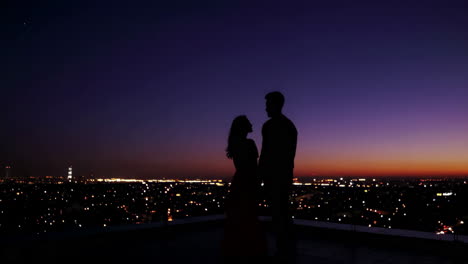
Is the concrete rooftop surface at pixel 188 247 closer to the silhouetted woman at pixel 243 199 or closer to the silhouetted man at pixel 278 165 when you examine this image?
the silhouetted woman at pixel 243 199

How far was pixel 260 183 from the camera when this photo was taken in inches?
119

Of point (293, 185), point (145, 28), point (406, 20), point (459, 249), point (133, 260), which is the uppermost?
point (406, 20)

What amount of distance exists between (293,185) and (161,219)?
3106mm

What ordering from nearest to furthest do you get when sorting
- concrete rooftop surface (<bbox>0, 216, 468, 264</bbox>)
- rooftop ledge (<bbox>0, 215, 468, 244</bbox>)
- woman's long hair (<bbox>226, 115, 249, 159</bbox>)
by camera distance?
woman's long hair (<bbox>226, 115, 249, 159</bbox>), concrete rooftop surface (<bbox>0, 216, 468, 264</bbox>), rooftop ledge (<bbox>0, 215, 468, 244</bbox>)

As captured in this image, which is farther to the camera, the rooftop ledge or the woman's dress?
the rooftop ledge

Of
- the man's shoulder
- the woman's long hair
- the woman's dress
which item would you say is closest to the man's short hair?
the man's shoulder

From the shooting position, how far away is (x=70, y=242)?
430cm

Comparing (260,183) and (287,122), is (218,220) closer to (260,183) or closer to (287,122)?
(260,183)

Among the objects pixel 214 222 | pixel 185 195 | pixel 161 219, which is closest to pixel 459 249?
pixel 214 222

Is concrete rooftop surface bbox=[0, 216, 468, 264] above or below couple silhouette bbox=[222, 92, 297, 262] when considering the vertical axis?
below

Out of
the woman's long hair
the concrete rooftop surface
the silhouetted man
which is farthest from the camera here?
the concrete rooftop surface

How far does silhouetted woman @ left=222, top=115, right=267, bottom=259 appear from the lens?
3.03 m

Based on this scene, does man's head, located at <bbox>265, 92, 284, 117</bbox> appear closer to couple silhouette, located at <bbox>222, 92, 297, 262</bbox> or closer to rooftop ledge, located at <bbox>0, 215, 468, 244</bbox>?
couple silhouette, located at <bbox>222, 92, 297, 262</bbox>

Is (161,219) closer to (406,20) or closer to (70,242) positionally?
(70,242)
